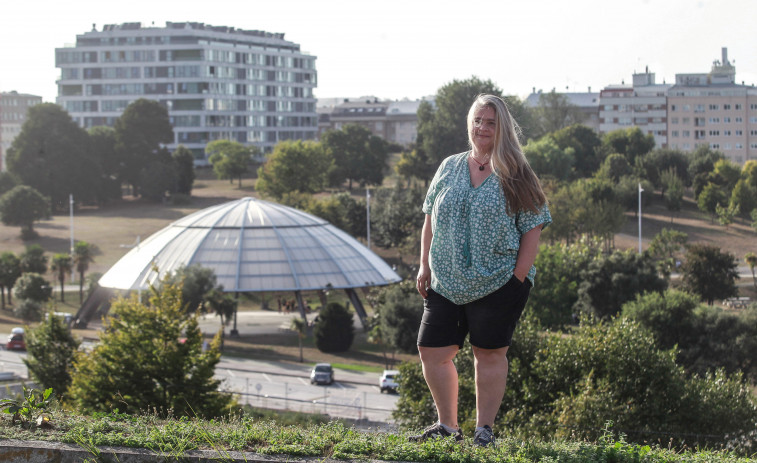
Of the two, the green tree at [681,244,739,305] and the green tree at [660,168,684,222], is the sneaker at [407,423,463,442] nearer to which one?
the green tree at [681,244,739,305]

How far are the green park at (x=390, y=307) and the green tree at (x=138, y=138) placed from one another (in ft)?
0.84

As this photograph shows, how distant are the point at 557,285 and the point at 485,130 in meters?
46.7

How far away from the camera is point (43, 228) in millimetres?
94188

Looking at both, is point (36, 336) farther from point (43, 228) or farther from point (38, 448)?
point (43, 228)

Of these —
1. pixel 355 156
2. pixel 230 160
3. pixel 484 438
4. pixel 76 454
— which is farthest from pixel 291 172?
pixel 76 454

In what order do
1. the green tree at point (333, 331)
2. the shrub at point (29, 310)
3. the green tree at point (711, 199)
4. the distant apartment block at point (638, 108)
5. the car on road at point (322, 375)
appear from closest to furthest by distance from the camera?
the car on road at point (322, 375), the green tree at point (333, 331), the shrub at point (29, 310), the green tree at point (711, 199), the distant apartment block at point (638, 108)

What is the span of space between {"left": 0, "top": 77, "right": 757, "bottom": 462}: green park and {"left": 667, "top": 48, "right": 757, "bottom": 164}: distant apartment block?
18.7 meters

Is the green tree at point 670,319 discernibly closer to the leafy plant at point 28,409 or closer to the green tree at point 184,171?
the leafy plant at point 28,409

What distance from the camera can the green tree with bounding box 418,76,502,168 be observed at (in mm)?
116287

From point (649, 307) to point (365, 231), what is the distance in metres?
49.9

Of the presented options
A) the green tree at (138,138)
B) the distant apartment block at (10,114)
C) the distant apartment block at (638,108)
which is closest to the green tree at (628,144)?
the distant apartment block at (638,108)

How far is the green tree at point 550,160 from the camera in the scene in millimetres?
103000

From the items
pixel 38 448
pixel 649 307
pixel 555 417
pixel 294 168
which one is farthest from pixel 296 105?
pixel 38 448

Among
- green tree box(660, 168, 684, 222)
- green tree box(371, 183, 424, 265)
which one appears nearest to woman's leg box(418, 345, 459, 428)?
green tree box(371, 183, 424, 265)
